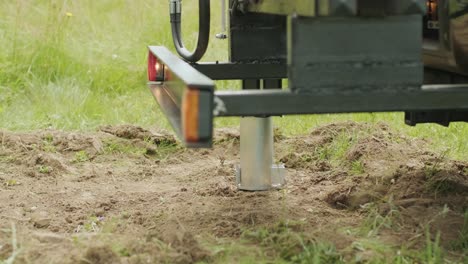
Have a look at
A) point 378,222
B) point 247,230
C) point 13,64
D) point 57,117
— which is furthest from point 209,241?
point 13,64

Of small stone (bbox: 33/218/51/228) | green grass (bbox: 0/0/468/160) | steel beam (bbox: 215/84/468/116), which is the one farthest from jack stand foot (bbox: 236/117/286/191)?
steel beam (bbox: 215/84/468/116)

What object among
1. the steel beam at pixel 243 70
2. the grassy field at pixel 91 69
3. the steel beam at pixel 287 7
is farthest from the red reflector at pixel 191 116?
the grassy field at pixel 91 69

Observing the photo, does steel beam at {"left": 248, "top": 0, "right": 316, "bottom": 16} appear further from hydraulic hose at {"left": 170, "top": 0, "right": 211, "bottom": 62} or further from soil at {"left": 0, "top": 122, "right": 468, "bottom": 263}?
soil at {"left": 0, "top": 122, "right": 468, "bottom": 263}

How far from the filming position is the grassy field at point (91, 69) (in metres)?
5.91

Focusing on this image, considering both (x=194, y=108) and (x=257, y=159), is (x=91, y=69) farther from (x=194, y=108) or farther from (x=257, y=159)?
(x=194, y=108)

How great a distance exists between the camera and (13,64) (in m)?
7.07

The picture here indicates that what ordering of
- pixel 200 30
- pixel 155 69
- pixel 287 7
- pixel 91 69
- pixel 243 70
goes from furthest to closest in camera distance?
pixel 91 69 → pixel 243 70 → pixel 200 30 → pixel 155 69 → pixel 287 7

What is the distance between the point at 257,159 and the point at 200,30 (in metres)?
0.71

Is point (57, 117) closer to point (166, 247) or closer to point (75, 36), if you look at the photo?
point (75, 36)

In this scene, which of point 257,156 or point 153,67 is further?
point 257,156

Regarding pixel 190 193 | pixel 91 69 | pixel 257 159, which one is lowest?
pixel 190 193

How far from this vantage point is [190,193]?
13.8ft

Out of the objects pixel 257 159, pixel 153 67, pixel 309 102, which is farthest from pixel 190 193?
pixel 309 102

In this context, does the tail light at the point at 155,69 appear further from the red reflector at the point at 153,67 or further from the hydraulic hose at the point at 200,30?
the hydraulic hose at the point at 200,30
